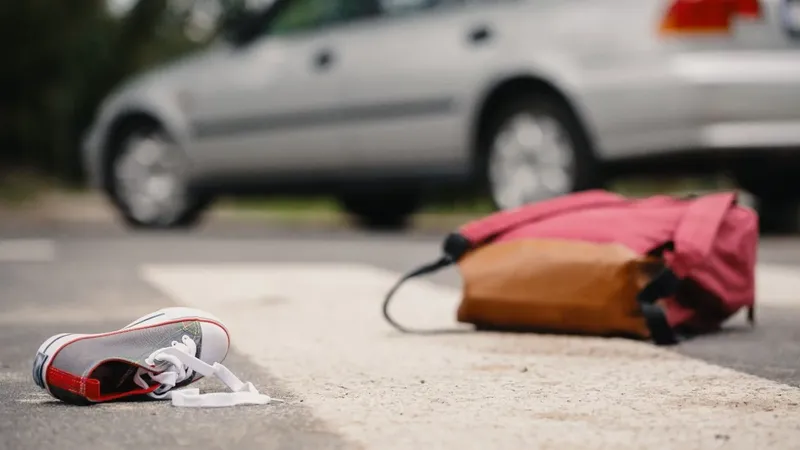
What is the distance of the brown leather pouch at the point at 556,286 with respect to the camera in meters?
4.11

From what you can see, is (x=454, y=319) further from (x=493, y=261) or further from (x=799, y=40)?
(x=799, y=40)

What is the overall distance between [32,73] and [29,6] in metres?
1.12

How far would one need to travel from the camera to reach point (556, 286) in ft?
13.8

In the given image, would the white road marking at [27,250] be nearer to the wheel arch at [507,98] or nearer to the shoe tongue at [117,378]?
the wheel arch at [507,98]

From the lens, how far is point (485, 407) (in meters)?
3.02

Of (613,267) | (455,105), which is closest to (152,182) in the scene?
(455,105)

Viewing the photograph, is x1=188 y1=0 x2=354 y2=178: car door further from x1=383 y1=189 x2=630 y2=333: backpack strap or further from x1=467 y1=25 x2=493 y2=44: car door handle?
x1=383 y1=189 x2=630 y2=333: backpack strap

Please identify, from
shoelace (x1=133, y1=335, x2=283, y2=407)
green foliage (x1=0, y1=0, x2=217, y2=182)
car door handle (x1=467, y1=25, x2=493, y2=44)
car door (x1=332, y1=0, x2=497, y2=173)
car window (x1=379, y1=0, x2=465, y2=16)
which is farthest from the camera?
green foliage (x1=0, y1=0, x2=217, y2=182)

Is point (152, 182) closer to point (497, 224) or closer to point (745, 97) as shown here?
point (745, 97)

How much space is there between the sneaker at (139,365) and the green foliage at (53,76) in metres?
19.0

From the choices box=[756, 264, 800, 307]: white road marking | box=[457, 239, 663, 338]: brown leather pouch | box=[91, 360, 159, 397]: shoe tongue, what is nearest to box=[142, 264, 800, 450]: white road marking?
box=[457, 239, 663, 338]: brown leather pouch

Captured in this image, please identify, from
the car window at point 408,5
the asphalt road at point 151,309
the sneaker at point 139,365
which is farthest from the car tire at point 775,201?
the sneaker at point 139,365

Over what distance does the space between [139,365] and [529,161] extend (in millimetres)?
4801

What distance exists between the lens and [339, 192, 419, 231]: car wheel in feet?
33.6
